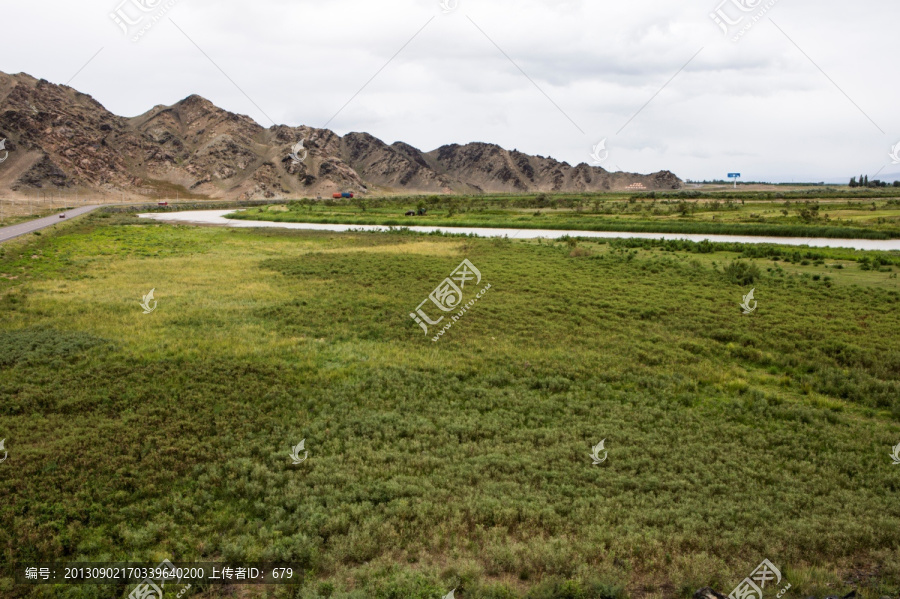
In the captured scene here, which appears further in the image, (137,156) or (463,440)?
(137,156)

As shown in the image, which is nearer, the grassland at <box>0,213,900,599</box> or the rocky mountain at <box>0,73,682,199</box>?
the grassland at <box>0,213,900,599</box>

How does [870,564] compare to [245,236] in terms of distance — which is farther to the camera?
[245,236]

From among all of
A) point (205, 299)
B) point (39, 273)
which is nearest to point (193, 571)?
point (205, 299)

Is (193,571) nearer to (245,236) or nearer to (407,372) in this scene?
(407,372)

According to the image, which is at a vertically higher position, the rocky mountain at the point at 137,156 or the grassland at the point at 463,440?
the rocky mountain at the point at 137,156

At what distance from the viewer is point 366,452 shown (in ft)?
35.4

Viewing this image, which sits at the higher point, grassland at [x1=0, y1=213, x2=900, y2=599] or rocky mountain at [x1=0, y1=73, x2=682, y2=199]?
rocky mountain at [x1=0, y1=73, x2=682, y2=199]

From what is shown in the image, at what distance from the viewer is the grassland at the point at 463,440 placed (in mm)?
7875

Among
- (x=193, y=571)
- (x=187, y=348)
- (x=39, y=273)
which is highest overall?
(x=39, y=273)

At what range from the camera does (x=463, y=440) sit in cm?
1139

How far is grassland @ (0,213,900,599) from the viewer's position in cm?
788

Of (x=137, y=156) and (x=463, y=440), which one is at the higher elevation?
(x=137, y=156)

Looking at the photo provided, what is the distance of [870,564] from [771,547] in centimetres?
140

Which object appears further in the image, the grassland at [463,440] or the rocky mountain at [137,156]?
the rocky mountain at [137,156]
